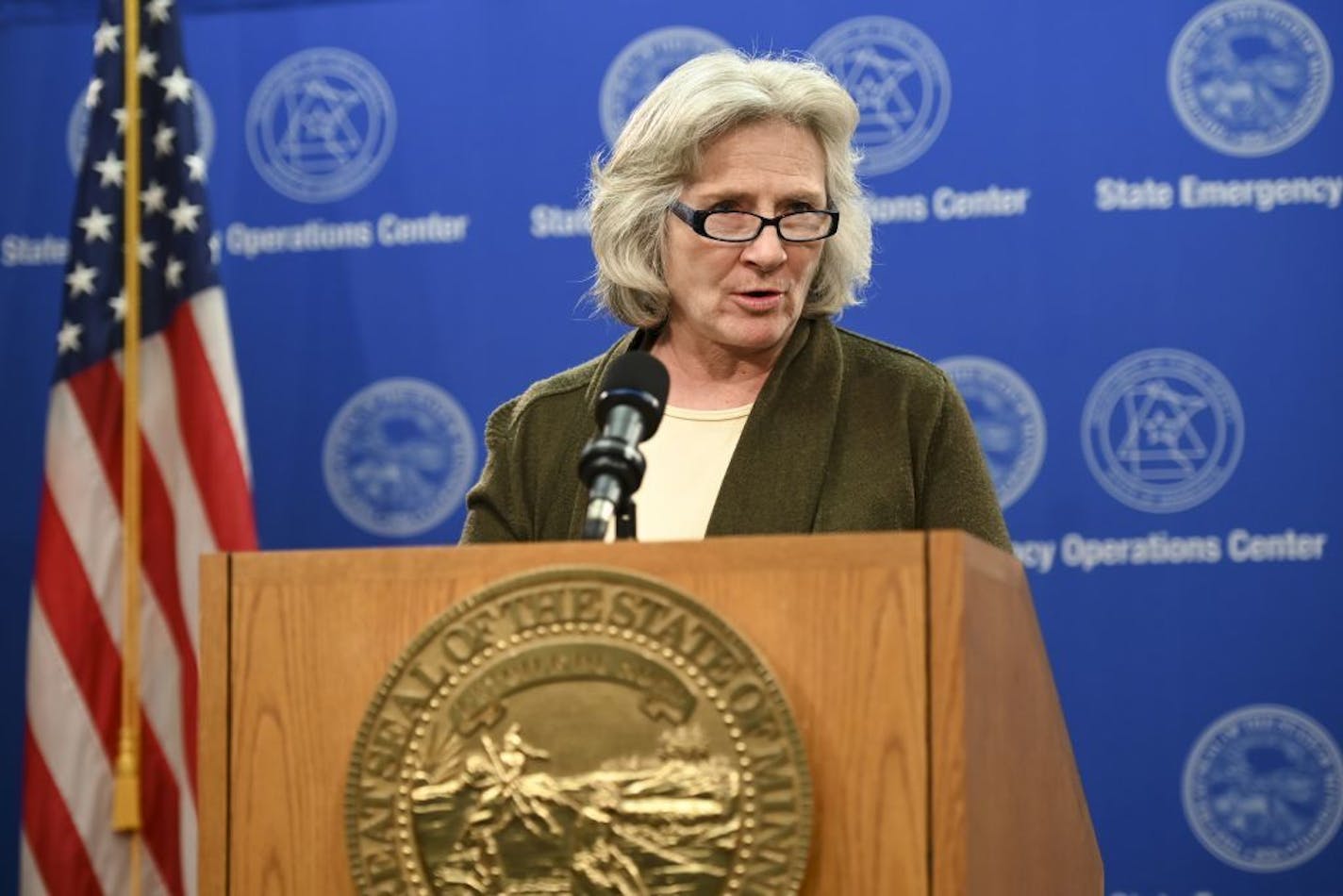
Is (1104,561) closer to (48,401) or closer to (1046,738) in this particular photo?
(1046,738)

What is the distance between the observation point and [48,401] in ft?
13.5

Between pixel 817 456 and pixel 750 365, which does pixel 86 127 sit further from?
pixel 817 456

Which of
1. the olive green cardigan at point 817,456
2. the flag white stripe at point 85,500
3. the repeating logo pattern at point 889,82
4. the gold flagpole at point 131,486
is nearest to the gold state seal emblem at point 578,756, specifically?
the olive green cardigan at point 817,456

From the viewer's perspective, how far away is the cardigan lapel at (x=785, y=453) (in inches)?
86.8

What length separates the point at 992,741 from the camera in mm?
1501

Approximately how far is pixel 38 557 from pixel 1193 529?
234cm

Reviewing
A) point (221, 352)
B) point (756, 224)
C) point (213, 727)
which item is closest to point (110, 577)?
point (221, 352)

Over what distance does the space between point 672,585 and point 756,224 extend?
978 mm

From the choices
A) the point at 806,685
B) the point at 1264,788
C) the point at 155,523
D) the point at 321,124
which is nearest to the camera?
the point at 806,685

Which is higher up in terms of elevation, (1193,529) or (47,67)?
(47,67)

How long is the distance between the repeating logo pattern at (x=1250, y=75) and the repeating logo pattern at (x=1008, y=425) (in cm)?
63

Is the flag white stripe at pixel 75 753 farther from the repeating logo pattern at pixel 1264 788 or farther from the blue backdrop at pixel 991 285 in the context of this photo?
the repeating logo pattern at pixel 1264 788

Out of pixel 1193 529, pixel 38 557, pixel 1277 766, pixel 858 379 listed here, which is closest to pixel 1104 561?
pixel 1193 529

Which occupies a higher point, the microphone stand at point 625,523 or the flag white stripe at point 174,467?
the flag white stripe at point 174,467
